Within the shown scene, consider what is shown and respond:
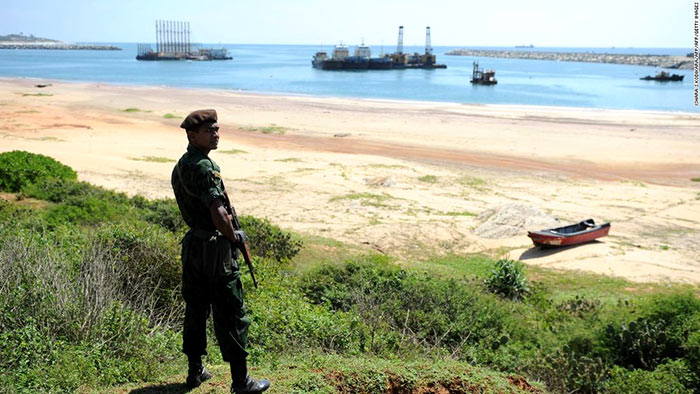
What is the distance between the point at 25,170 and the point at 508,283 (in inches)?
386

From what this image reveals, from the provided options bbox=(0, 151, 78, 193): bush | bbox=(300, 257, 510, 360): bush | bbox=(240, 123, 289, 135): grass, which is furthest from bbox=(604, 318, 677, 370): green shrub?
bbox=(240, 123, 289, 135): grass

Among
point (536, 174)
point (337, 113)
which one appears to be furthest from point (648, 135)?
point (337, 113)

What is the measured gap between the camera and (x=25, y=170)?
1304cm

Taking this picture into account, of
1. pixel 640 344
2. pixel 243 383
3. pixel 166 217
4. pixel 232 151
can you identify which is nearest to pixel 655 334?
pixel 640 344

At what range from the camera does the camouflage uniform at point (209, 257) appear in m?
4.39

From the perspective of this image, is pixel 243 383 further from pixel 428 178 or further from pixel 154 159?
pixel 154 159

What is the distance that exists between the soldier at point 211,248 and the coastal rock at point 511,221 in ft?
36.5

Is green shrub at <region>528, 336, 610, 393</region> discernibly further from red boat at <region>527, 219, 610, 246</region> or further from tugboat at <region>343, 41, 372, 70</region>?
tugboat at <region>343, 41, 372, 70</region>

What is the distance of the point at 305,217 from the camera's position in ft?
52.0

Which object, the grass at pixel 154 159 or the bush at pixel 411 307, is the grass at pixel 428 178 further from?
the bush at pixel 411 307

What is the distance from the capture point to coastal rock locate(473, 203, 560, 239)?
1503 centimetres

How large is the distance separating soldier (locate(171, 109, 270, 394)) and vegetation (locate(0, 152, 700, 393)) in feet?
1.22

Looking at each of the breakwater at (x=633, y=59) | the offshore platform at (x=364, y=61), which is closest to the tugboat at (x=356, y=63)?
the offshore platform at (x=364, y=61)

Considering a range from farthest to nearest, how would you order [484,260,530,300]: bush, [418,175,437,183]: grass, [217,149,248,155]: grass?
1. [217,149,248,155]: grass
2. [418,175,437,183]: grass
3. [484,260,530,300]: bush
